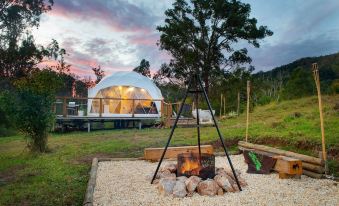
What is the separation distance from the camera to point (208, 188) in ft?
17.1

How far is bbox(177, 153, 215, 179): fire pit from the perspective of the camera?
5750 mm

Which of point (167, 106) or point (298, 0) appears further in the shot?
point (167, 106)

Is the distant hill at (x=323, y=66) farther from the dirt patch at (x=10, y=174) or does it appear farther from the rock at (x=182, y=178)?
the dirt patch at (x=10, y=174)

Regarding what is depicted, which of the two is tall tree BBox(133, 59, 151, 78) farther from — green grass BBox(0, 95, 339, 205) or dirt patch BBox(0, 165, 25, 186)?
dirt patch BBox(0, 165, 25, 186)

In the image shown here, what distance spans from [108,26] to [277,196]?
15.1 meters

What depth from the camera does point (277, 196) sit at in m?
5.07

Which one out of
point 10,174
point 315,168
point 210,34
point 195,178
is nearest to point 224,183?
point 195,178

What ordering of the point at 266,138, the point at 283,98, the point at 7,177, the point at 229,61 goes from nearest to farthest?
the point at 7,177
the point at 266,138
the point at 283,98
the point at 229,61

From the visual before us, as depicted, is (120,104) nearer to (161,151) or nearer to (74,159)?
(74,159)

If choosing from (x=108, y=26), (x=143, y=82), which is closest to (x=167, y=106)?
(x=143, y=82)

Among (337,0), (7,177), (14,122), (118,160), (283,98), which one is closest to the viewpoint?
(7,177)

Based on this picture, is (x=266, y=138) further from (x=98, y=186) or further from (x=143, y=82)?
(x=143, y=82)

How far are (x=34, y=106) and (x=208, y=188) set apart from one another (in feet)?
19.2

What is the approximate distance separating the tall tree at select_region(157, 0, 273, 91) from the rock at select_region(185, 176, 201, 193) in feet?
66.7
